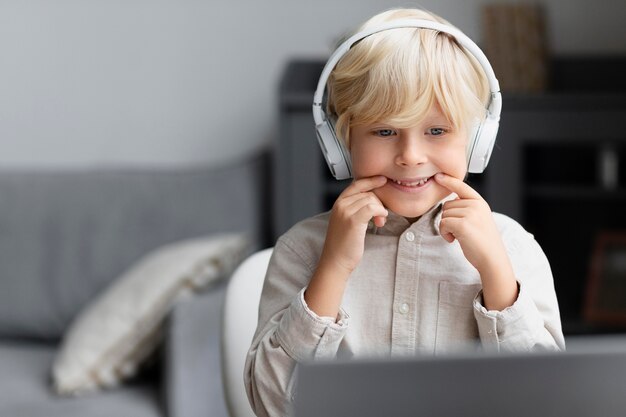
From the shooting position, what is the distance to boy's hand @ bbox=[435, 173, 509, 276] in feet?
3.02

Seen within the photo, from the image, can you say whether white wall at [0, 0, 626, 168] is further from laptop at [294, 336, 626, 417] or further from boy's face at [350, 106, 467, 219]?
laptop at [294, 336, 626, 417]

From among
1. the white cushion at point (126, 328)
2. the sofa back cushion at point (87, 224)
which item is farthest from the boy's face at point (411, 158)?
the sofa back cushion at point (87, 224)

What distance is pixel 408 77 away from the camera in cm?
93

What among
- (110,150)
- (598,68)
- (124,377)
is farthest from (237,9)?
(124,377)

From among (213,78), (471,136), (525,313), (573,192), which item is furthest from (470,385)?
(213,78)

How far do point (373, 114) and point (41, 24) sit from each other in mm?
2299

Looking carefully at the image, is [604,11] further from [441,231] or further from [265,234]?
[441,231]

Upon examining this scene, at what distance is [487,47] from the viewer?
9.48 ft

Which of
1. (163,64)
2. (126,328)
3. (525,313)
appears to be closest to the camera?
(525,313)

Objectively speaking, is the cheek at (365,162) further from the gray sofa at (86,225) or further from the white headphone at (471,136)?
the gray sofa at (86,225)

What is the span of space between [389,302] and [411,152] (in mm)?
153

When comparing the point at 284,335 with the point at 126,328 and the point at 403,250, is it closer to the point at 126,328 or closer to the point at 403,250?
the point at 403,250

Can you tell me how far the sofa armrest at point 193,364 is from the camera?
2.07m

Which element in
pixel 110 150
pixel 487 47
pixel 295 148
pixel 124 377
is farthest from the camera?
pixel 110 150
